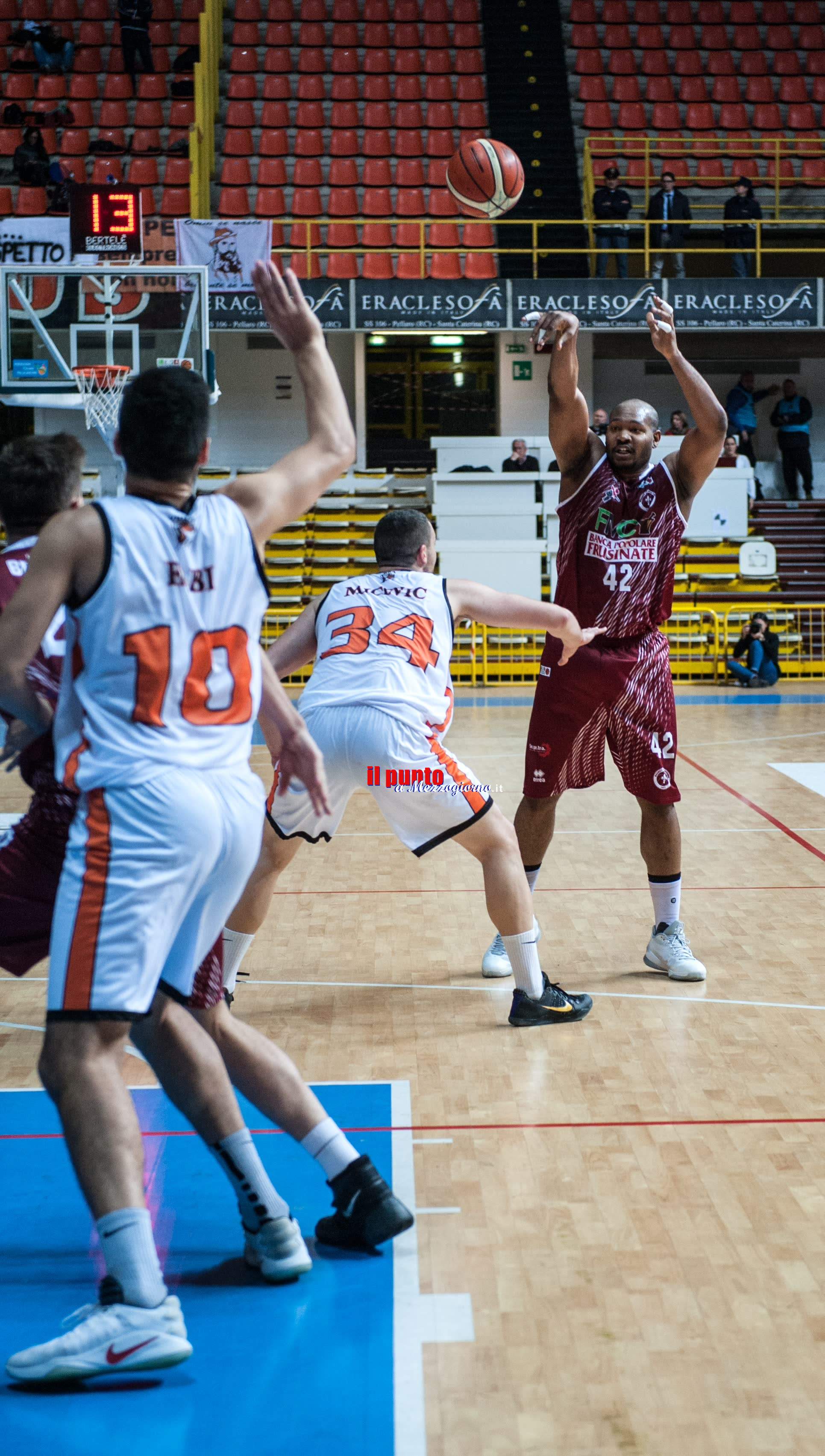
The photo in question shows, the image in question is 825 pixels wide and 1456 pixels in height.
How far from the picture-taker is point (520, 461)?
1780 centimetres

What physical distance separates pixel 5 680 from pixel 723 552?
16.8m

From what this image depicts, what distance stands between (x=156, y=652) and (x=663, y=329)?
2.88 meters

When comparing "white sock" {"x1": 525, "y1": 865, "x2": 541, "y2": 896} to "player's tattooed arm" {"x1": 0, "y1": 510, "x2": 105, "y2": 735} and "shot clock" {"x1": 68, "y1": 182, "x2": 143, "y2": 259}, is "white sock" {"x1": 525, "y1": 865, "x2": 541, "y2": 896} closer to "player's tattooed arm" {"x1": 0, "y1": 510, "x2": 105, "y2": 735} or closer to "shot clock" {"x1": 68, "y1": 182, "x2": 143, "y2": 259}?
"player's tattooed arm" {"x1": 0, "y1": 510, "x2": 105, "y2": 735}

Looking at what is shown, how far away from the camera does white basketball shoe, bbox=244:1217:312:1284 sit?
2764 millimetres

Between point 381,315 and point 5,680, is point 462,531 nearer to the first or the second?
point 381,315

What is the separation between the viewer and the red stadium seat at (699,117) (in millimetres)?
21531

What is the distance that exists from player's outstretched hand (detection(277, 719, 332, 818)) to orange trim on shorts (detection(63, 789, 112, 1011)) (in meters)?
0.49

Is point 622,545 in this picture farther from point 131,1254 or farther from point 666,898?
point 131,1254

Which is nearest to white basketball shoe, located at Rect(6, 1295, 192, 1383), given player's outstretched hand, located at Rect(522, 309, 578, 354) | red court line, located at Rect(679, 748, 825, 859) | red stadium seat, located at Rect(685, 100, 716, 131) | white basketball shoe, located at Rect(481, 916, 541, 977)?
white basketball shoe, located at Rect(481, 916, 541, 977)

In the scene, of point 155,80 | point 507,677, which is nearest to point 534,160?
point 155,80

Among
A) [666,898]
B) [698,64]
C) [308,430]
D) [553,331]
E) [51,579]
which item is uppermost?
[698,64]

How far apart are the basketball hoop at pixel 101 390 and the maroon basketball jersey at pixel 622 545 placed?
7.04 m

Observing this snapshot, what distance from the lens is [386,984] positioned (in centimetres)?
496

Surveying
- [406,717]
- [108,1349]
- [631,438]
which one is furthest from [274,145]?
[108,1349]
